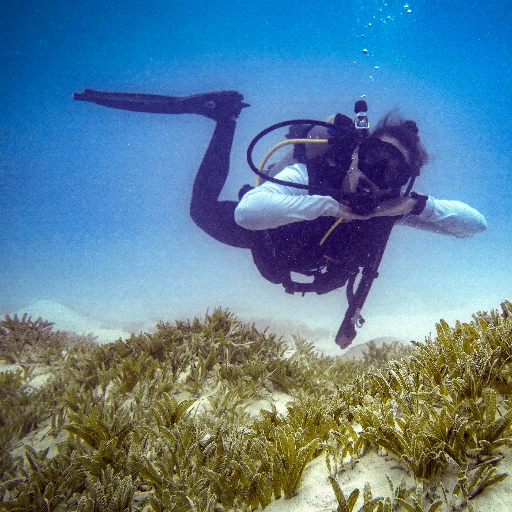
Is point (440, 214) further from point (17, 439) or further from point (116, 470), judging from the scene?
point (17, 439)

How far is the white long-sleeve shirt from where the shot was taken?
14.5ft

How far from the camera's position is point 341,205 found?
4504 millimetres

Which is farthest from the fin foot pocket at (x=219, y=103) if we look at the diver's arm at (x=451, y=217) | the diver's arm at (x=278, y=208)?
the diver's arm at (x=451, y=217)

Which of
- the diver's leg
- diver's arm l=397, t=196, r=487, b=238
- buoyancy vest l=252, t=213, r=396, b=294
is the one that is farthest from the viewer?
the diver's leg

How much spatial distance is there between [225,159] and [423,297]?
21.0 m

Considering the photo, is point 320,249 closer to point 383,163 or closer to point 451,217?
point 383,163

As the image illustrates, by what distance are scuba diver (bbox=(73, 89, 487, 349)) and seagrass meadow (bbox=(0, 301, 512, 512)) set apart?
220cm

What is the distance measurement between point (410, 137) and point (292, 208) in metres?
2.30

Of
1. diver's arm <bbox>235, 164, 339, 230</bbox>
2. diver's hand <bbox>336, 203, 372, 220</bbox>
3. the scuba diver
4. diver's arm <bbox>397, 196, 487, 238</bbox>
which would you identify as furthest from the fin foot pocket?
diver's arm <bbox>397, 196, 487, 238</bbox>

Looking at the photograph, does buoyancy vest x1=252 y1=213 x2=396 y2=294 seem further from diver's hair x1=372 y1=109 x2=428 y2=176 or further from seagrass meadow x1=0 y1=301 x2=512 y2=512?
seagrass meadow x1=0 y1=301 x2=512 y2=512

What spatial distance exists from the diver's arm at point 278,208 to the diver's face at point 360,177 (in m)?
0.47

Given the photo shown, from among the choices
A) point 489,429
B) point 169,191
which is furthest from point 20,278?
point 169,191

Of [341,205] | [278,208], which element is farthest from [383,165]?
[278,208]

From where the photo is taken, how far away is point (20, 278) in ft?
117
